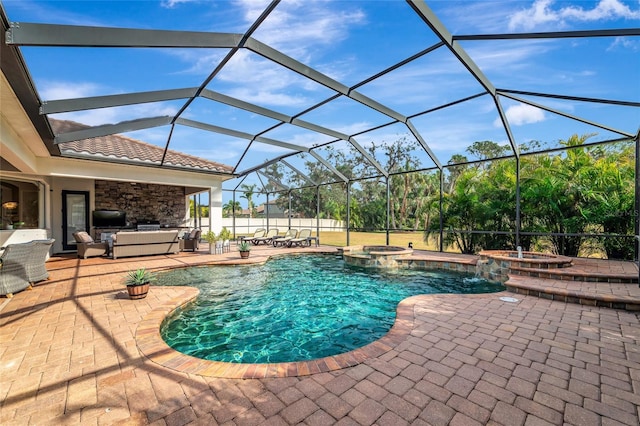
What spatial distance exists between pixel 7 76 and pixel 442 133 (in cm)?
1011

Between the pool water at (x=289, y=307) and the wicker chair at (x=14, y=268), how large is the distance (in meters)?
2.29

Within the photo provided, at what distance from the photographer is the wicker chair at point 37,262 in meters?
5.22

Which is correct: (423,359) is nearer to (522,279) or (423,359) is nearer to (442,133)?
(522,279)

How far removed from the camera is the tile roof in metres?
7.18

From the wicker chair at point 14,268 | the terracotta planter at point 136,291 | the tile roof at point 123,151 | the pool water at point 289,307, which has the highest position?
the tile roof at point 123,151

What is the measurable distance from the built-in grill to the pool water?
22.5ft

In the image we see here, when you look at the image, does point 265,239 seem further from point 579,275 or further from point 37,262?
point 579,275

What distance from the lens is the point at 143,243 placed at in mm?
9773

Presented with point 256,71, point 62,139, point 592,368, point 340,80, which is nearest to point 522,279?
point 592,368

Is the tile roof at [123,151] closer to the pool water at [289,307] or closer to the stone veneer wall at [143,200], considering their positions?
the stone veneer wall at [143,200]

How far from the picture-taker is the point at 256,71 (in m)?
5.59

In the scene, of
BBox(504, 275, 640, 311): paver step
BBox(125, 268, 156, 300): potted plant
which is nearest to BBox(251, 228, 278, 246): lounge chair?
BBox(125, 268, 156, 300): potted plant

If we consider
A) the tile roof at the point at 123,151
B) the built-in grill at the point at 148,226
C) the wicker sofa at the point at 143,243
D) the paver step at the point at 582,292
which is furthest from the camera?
the built-in grill at the point at 148,226

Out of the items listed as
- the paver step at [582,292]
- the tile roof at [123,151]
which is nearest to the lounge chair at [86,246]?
the tile roof at [123,151]
